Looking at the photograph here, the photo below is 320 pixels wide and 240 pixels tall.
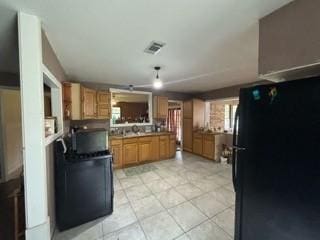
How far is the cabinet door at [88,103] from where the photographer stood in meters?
3.68

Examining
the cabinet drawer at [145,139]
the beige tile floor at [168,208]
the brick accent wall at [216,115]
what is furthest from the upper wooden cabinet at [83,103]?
the brick accent wall at [216,115]

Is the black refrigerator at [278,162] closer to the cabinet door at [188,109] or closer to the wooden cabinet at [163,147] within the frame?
the wooden cabinet at [163,147]

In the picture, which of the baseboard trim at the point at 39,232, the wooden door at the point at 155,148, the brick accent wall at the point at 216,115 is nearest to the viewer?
the baseboard trim at the point at 39,232

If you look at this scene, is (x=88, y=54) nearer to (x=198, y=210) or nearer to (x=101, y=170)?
(x=101, y=170)

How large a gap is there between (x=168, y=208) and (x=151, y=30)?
244cm

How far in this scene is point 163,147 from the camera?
16.6 feet

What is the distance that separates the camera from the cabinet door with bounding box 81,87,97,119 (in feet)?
12.1

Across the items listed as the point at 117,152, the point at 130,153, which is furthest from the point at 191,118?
the point at 117,152

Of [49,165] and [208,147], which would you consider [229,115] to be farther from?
[49,165]

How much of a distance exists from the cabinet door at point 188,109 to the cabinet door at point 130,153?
7.58 feet

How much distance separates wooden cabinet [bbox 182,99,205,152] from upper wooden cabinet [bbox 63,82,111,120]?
9.27 feet

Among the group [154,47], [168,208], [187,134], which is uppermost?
[154,47]

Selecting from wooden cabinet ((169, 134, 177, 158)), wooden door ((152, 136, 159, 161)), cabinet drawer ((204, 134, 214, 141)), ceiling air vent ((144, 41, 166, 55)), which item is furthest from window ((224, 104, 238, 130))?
ceiling air vent ((144, 41, 166, 55))

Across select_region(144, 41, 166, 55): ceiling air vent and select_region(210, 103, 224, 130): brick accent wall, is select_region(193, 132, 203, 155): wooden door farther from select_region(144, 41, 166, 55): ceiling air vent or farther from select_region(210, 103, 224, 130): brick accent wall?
select_region(144, 41, 166, 55): ceiling air vent
